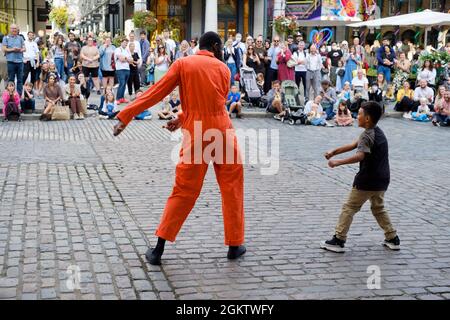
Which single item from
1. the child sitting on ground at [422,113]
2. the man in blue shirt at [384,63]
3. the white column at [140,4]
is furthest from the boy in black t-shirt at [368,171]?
the white column at [140,4]

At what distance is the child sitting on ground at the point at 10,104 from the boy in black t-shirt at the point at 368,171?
11.1 meters

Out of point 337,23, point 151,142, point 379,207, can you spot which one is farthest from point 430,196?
point 337,23

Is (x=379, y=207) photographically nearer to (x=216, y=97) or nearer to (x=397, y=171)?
(x=216, y=97)

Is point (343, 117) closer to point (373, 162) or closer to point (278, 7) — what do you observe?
point (373, 162)

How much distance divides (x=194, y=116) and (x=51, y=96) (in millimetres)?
11482

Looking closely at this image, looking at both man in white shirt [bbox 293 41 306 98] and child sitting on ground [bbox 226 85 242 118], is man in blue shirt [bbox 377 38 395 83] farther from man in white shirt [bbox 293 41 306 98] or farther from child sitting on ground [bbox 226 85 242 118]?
child sitting on ground [bbox 226 85 242 118]

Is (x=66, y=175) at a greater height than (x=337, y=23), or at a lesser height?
lesser

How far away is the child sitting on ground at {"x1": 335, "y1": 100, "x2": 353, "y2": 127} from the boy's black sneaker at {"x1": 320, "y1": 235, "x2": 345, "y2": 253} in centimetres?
1060

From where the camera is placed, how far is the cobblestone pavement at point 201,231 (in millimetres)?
4840

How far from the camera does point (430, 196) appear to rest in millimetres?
8328

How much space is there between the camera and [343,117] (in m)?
16.2

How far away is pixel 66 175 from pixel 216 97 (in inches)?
171

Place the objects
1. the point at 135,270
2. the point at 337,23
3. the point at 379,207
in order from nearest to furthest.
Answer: the point at 135,270
the point at 379,207
the point at 337,23

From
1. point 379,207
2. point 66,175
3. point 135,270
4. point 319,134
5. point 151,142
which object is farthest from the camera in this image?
point 319,134
